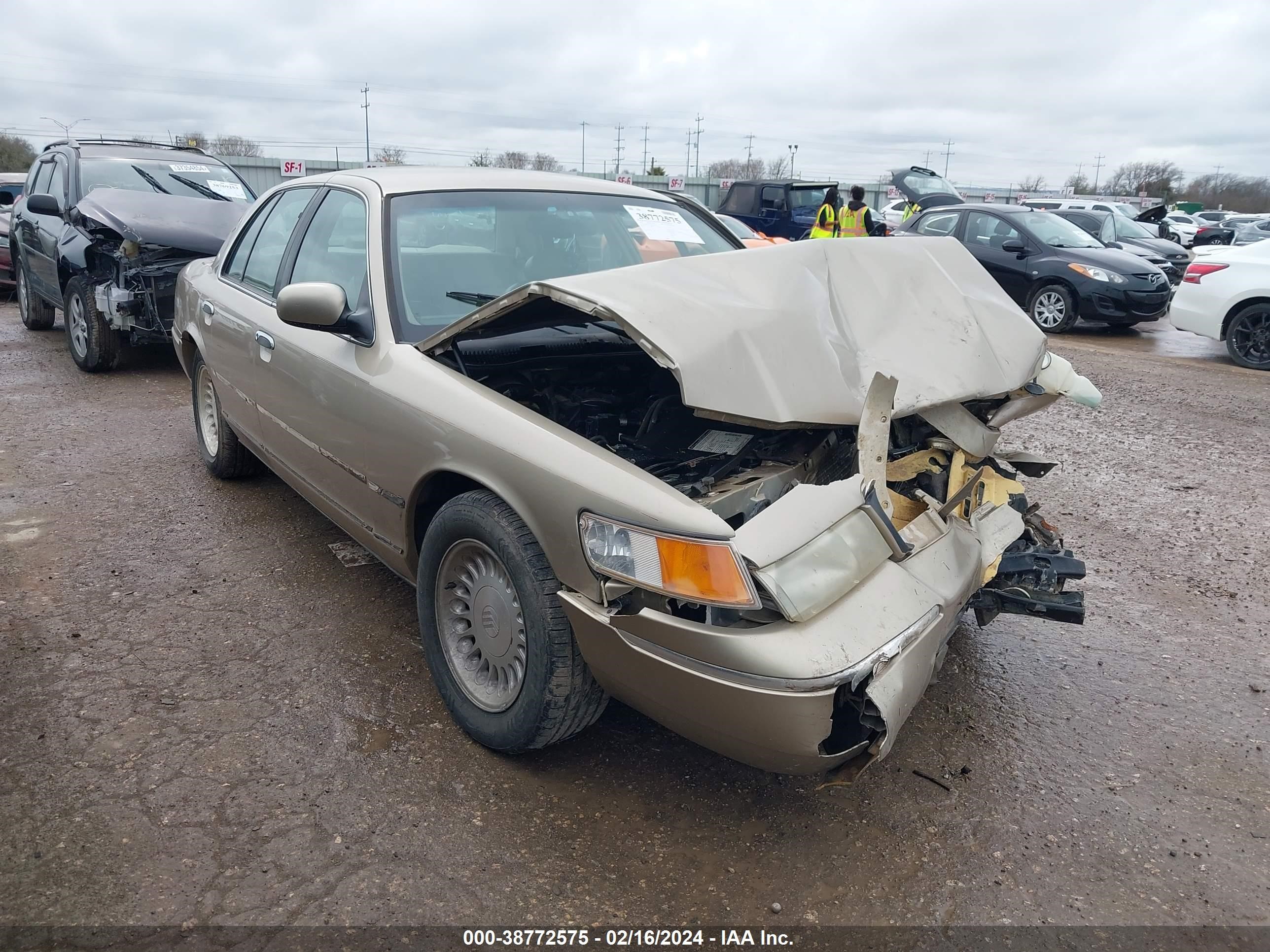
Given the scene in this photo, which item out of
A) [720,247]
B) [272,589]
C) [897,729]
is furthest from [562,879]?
[720,247]

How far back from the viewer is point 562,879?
2258mm

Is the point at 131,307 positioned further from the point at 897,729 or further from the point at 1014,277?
the point at 1014,277

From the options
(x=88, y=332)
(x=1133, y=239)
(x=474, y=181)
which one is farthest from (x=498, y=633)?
(x=1133, y=239)

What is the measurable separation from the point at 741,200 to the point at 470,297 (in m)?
14.6

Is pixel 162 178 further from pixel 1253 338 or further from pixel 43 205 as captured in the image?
pixel 1253 338

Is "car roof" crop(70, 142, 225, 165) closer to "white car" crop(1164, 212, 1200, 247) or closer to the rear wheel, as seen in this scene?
the rear wheel

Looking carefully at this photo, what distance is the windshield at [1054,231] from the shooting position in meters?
11.1

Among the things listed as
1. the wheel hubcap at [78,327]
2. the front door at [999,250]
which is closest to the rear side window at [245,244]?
the wheel hubcap at [78,327]

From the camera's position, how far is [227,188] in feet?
28.1

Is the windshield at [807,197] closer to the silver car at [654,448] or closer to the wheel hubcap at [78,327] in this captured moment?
the wheel hubcap at [78,327]

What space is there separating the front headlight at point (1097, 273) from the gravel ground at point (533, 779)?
23.2ft

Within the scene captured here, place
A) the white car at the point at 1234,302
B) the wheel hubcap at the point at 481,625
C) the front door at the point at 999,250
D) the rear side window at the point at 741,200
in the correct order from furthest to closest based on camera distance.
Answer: the rear side window at the point at 741,200
the front door at the point at 999,250
the white car at the point at 1234,302
the wheel hubcap at the point at 481,625

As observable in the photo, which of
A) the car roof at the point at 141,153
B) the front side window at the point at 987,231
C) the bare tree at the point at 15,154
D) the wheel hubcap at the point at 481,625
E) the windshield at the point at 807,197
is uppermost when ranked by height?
A: the bare tree at the point at 15,154

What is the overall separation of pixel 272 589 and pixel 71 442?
2.95 m
